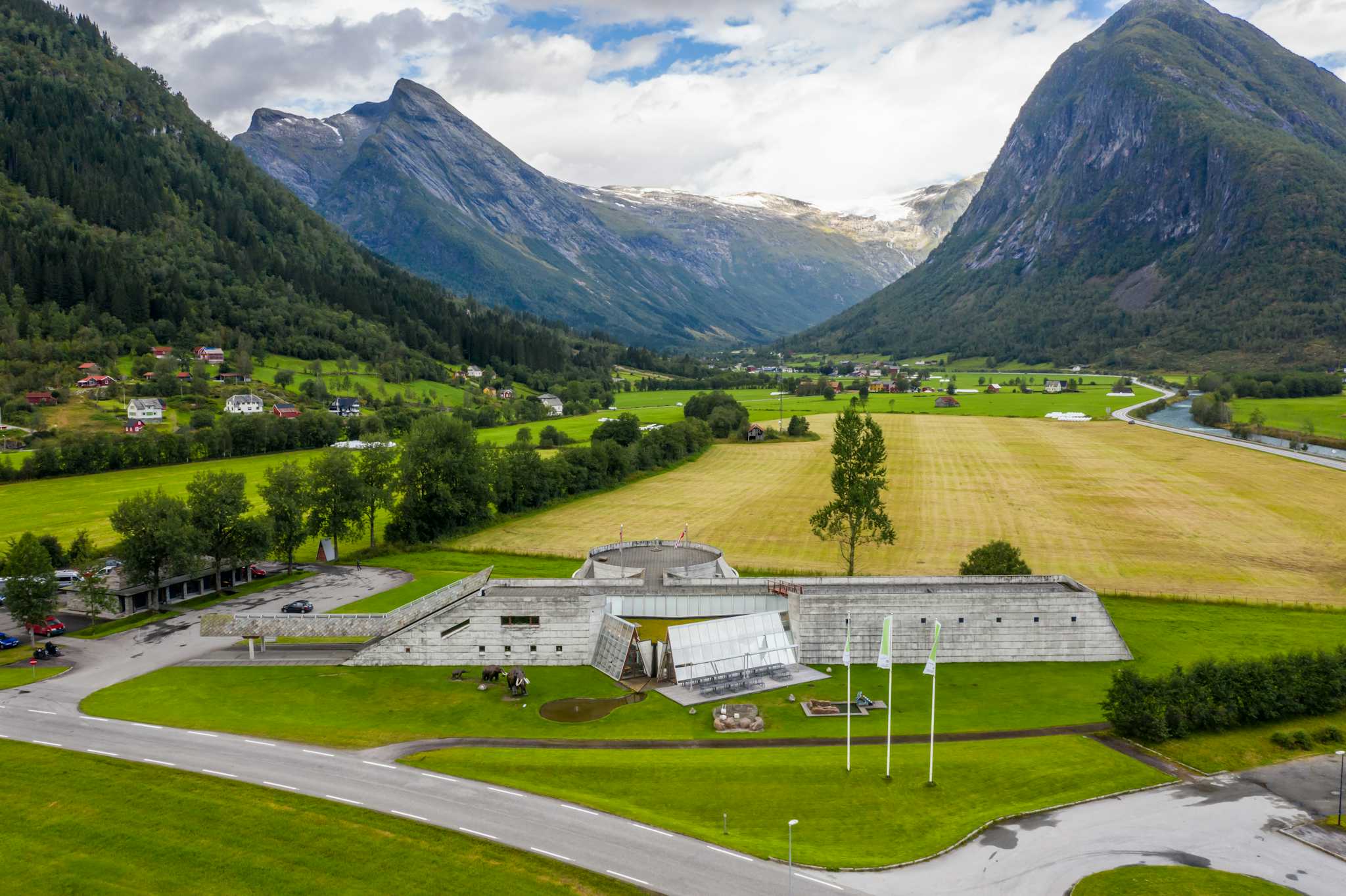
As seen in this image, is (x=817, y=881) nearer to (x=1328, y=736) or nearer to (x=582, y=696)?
(x=582, y=696)

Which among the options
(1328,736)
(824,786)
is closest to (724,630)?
(824,786)

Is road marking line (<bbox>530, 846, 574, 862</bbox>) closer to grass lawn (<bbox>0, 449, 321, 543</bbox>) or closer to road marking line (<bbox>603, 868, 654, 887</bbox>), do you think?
road marking line (<bbox>603, 868, 654, 887</bbox>)

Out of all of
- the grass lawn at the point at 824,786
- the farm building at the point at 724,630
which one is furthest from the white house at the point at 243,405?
A: the grass lawn at the point at 824,786

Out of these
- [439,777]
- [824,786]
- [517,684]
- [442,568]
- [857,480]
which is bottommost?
[824,786]

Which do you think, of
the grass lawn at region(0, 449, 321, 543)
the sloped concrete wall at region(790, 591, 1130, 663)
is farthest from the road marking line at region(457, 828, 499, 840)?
the grass lawn at region(0, 449, 321, 543)

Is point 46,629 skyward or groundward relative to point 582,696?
skyward

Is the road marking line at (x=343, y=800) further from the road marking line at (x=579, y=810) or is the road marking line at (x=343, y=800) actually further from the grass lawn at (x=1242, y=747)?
the grass lawn at (x=1242, y=747)
